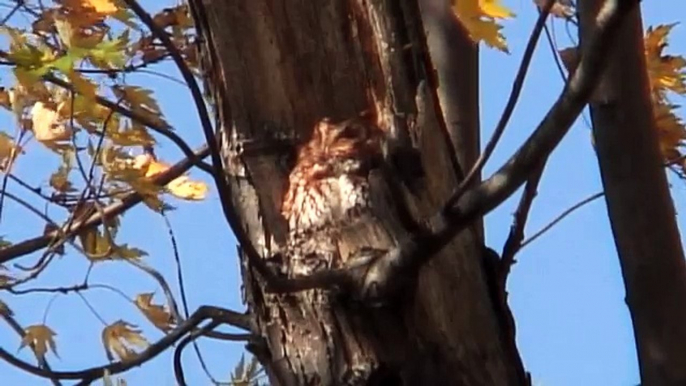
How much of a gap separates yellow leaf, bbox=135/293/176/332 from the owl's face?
0.60 m

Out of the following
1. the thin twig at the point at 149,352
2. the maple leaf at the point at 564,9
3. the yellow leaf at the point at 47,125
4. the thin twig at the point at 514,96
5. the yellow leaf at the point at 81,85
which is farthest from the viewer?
the yellow leaf at the point at 47,125

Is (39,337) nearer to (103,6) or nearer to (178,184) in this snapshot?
Answer: (178,184)

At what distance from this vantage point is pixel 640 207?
4.22 feet

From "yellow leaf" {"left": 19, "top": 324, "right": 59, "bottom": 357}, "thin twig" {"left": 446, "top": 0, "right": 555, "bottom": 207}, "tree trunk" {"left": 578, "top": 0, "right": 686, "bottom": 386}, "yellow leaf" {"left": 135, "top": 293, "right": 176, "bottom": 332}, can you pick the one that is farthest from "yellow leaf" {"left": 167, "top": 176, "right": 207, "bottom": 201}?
"thin twig" {"left": 446, "top": 0, "right": 555, "bottom": 207}

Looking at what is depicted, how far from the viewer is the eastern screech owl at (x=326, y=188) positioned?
3.15 ft

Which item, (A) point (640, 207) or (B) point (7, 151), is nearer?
(A) point (640, 207)

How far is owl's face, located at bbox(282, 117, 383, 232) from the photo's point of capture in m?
0.97

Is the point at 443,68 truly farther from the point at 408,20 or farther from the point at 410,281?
the point at 410,281

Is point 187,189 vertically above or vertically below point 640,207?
above

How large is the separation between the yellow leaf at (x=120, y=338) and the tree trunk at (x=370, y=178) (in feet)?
1.76

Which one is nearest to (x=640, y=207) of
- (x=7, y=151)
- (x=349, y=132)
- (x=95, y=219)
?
(x=349, y=132)

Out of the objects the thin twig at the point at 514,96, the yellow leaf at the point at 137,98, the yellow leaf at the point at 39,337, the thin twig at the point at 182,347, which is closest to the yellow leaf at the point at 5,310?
the yellow leaf at the point at 39,337

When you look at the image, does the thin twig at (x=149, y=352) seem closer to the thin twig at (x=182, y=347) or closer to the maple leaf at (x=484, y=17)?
the thin twig at (x=182, y=347)

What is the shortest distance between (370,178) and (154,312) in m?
0.70
